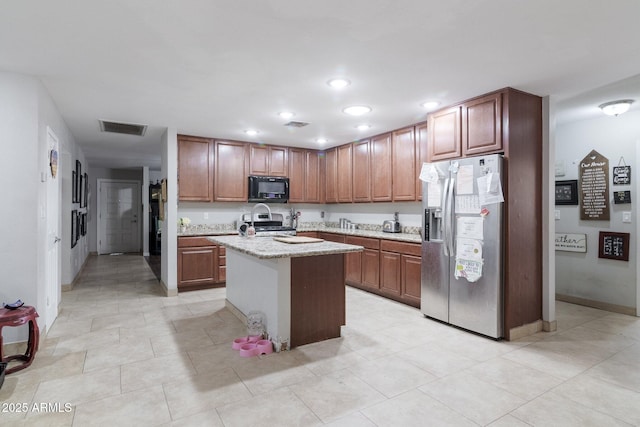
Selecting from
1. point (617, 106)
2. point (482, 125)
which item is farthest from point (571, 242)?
point (482, 125)

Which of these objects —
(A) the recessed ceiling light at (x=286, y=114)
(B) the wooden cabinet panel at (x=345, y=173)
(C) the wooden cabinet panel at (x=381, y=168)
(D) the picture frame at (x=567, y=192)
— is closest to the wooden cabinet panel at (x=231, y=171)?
(B) the wooden cabinet panel at (x=345, y=173)

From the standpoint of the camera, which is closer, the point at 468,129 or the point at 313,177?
the point at 468,129

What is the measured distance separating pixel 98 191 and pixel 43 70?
736 cm

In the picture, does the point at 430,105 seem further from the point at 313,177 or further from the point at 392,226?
the point at 313,177

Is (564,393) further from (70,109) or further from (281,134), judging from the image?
(70,109)

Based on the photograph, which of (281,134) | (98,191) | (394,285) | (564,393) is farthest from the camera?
(98,191)

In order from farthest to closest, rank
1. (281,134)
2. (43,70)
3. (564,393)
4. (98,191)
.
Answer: (98,191) < (281,134) < (43,70) < (564,393)

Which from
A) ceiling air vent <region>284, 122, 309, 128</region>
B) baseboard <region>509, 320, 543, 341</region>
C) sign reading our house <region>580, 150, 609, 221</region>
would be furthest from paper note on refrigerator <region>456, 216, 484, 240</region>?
ceiling air vent <region>284, 122, 309, 128</region>

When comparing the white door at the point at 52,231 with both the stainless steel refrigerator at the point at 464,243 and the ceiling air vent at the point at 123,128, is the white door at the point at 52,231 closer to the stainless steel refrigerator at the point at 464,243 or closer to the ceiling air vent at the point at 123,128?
the ceiling air vent at the point at 123,128

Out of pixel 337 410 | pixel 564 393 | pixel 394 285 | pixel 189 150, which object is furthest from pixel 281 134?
pixel 564 393

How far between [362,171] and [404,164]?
3.06 ft

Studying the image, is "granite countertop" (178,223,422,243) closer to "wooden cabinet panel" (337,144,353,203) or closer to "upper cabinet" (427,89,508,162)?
"wooden cabinet panel" (337,144,353,203)

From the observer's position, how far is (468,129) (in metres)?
3.43

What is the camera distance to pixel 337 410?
204 centimetres
